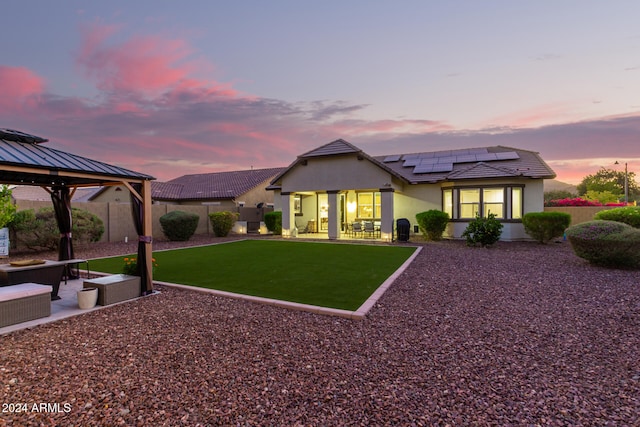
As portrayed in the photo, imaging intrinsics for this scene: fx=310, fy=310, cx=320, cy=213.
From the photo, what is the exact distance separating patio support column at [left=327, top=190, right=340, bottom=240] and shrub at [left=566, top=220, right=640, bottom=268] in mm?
10596

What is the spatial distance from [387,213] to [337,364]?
1335cm

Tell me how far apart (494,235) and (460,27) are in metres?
8.32

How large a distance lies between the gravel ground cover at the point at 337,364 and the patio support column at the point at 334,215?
11.3 m

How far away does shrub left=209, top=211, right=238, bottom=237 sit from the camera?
64.3ft

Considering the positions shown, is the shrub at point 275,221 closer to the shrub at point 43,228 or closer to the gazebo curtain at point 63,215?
the shrub at point 43,228

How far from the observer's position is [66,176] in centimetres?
Answer: 621

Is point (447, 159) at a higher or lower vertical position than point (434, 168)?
higher

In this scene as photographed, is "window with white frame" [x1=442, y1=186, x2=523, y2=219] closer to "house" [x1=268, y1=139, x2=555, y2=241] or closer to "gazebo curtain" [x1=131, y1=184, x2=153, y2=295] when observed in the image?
"house" [x1=268, y1=139, x2=555, y2=241]

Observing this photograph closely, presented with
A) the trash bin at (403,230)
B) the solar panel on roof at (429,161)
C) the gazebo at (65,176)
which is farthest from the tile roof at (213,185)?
the gazebo at (65,176)

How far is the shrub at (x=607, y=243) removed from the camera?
8.32 m

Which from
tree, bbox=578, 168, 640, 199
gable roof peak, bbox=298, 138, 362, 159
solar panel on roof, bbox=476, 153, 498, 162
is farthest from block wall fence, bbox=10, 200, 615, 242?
tree, bbox=578, 168, 640, 199

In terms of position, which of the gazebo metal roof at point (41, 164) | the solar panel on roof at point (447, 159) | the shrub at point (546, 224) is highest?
the solar panel on roof at point (447, 159)

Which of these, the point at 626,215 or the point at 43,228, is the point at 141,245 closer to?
the point at 43,228

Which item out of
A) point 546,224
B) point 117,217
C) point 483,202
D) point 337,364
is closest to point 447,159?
point 483,202
